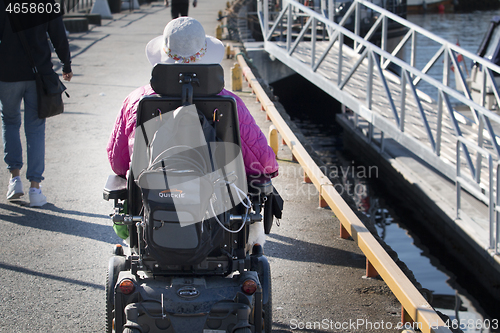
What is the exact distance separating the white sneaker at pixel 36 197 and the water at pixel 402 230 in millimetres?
4493

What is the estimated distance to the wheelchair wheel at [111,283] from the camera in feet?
9.93

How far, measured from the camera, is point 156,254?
2.71 metres

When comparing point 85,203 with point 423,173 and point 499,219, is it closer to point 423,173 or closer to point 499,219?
point 499,219

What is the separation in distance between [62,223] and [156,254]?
2731 millimetres

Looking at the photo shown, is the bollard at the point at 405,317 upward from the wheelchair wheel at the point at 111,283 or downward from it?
downward

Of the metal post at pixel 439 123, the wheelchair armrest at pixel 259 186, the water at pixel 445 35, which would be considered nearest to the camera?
the wheelchair armrest at pixel 259 186

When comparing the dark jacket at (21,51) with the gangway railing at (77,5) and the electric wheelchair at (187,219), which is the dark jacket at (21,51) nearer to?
the electric wheelchair at (187,219)

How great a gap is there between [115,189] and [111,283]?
1.71ft

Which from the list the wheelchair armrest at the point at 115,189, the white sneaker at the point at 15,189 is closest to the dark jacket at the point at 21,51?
the white sneaker at the point at 15,189

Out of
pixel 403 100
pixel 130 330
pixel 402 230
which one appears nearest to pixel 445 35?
pixel 402 230

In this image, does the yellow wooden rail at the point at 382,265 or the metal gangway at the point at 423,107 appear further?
the metal gangway at the point at 423,107

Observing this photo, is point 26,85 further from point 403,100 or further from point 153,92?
point 403,100

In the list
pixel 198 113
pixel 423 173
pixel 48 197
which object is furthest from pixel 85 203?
pixel 423 173

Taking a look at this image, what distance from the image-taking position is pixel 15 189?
17.8ft
